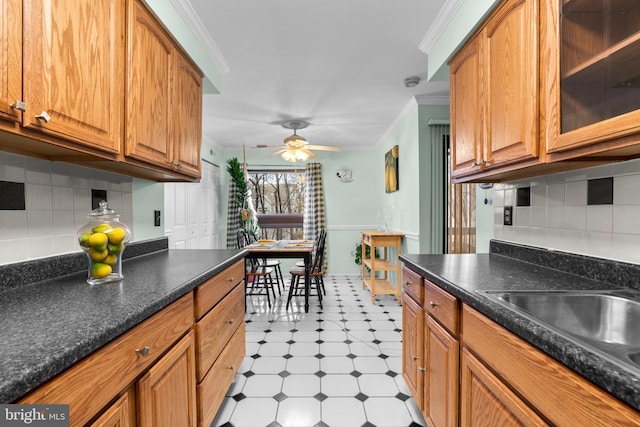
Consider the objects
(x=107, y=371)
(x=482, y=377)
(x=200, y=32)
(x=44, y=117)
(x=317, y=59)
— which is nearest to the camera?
(x=107, y=371)

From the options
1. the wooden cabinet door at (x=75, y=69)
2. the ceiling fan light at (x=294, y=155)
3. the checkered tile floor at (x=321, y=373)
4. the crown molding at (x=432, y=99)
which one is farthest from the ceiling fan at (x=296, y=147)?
the wooden cabinet door at (x=75, y=69)

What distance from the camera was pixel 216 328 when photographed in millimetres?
1577

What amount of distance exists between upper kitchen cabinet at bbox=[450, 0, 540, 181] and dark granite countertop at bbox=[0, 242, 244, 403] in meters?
1.49

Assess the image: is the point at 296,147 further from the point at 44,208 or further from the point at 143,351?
the point at 143,351

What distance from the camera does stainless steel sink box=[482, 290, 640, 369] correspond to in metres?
1.00

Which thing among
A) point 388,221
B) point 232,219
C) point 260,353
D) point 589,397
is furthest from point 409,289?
point 232,219

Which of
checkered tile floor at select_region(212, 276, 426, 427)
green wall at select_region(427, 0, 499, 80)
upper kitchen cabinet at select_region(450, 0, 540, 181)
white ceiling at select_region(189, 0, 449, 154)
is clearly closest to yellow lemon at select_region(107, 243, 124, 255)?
checkered tile floor at select_region(212, 276, 426, 427)

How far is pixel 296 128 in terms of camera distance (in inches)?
167

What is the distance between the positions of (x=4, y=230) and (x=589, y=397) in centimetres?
181

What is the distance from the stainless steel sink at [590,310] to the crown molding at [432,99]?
8.67 feet

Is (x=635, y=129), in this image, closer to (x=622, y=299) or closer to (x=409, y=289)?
(x=622, y=299)

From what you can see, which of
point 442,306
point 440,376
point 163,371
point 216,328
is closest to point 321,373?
point 216,328

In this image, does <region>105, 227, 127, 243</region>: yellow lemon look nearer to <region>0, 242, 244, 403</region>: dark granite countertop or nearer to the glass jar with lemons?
the glass jar with lemons

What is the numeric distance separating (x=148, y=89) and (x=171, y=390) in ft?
4.39
